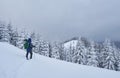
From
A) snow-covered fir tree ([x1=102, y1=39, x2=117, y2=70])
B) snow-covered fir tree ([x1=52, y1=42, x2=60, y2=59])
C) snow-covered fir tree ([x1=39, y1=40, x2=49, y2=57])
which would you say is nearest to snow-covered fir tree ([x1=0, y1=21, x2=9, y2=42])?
snow-covered fir tree ([x1=39, y1=40, x2=49, y2=57])

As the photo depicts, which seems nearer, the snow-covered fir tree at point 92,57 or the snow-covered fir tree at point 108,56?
the snow-covered fir tree at point 108,56

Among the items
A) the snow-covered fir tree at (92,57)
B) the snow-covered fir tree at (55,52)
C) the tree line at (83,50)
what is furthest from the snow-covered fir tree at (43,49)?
the snow-covered fir tree at (92,57)

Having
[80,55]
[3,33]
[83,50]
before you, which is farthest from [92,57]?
[3,33]

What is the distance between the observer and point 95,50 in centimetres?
6938

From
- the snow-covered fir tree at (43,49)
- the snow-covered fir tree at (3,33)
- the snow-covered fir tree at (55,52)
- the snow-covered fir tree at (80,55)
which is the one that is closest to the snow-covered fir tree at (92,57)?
the snow-covered fir tree at (80,55)

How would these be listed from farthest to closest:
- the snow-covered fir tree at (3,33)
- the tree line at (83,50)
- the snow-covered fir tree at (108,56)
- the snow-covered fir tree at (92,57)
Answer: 1. the snow-covered fir tree at (3,33)
2. the snow-covered fir tree at (92,57)
3. the tree line at (83,50)
4. the snow-covered fir tree at (108,56)

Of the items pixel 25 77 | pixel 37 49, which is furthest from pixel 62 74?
pixel 37 49

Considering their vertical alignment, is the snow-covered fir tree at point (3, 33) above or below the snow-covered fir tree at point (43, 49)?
above

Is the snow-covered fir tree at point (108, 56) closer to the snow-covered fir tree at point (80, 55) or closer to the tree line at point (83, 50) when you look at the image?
the tree line at point (83, 50)

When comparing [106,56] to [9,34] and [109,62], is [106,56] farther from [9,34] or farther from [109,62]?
[9,34]

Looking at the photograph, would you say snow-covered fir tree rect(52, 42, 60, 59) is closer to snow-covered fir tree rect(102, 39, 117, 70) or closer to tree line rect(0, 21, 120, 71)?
tree line rect(0, 21, 120, 71)

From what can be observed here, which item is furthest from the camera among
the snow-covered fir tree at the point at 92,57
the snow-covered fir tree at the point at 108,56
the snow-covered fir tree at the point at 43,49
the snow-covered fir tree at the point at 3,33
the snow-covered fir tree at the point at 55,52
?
the snow-covered fir tree at the point at 55,52

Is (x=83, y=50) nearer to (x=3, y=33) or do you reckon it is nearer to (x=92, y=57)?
(x=92, y=57)

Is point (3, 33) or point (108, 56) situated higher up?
point (3, 33)
